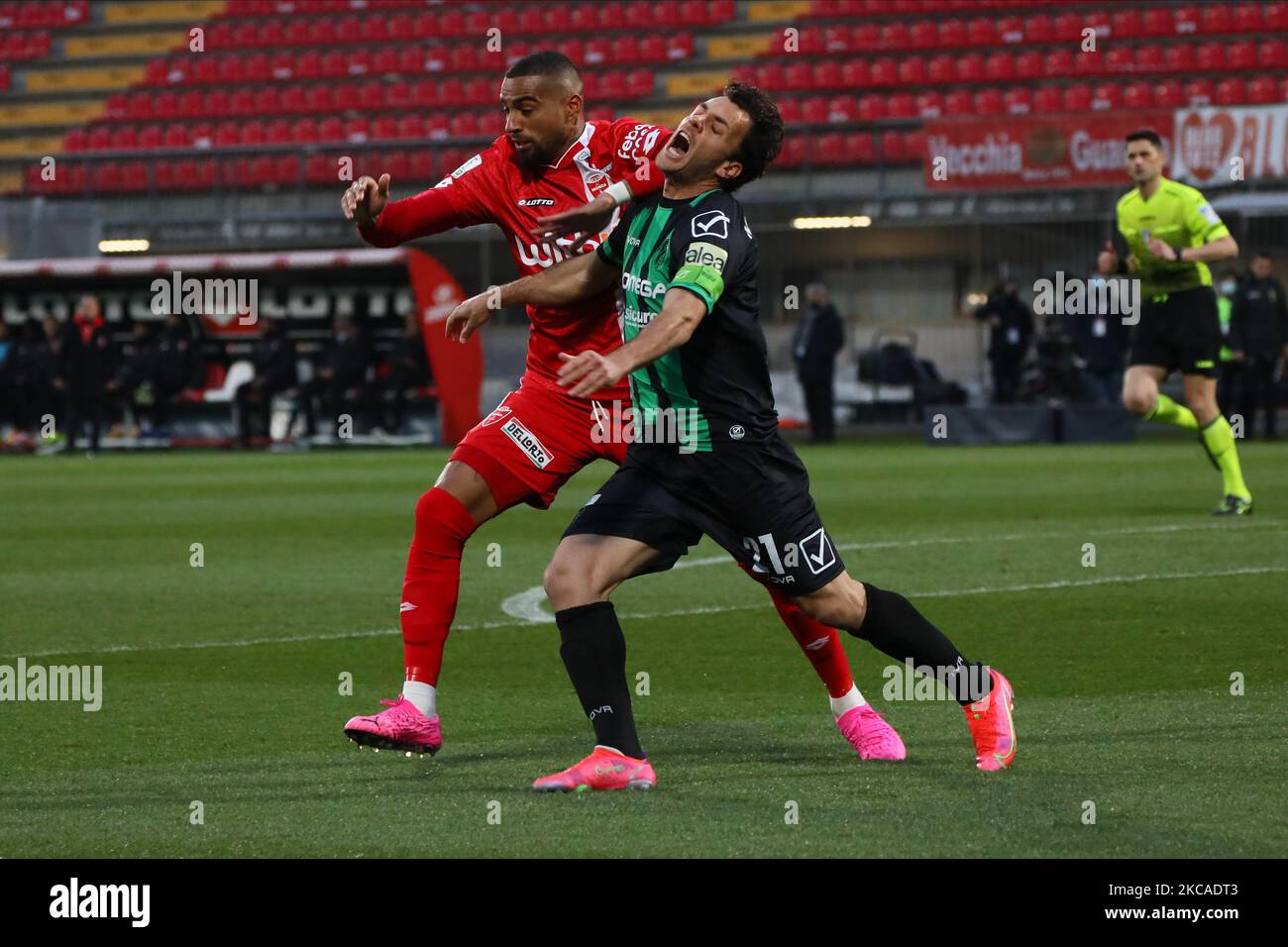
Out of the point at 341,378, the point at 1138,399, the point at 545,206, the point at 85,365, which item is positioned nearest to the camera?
the point at 545,206

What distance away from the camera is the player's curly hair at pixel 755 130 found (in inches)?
199

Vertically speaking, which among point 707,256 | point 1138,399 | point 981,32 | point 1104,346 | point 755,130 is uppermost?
point 981,32

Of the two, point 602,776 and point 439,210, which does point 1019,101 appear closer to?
point 439,210

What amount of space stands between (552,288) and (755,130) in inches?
29.4

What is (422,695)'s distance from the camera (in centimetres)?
558

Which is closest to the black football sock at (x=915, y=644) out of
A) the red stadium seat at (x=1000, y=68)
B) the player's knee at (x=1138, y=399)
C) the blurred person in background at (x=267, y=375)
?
the player's knee at (x=1138, y=399)

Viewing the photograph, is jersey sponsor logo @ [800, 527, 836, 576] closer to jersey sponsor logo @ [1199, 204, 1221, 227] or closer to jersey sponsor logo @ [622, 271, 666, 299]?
jersey sponsor logo @ [622, 271, 666, 299]

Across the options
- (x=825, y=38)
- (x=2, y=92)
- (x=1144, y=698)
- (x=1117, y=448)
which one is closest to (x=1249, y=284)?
(x=1117, y=448)

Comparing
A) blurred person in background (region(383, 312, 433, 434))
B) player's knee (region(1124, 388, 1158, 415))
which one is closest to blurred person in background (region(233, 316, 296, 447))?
blurred person in background (region(383, 312, 433, 434))

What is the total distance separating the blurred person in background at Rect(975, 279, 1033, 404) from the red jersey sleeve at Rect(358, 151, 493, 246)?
18.2 m

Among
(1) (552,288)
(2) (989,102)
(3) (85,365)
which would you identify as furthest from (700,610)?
(2) (989,102)

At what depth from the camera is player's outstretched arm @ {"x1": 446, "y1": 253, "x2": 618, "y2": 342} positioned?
5.30m

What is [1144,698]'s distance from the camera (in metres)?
6.21
